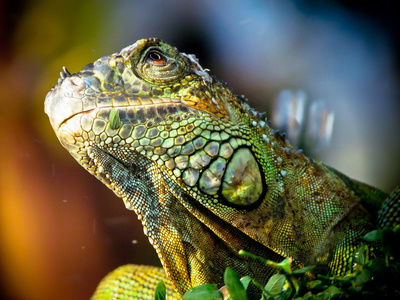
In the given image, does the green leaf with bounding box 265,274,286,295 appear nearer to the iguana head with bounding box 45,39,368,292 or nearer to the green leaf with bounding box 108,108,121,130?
the iguana head with bounding box 45,39,368,292

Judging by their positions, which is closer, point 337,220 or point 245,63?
point 337,220

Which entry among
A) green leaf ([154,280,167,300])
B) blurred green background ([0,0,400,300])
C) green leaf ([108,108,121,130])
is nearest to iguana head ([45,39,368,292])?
green leaf ([108,108,121,130])

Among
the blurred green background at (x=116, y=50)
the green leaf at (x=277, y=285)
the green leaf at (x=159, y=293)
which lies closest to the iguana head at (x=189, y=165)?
the green leaf at (x=159, y=293)

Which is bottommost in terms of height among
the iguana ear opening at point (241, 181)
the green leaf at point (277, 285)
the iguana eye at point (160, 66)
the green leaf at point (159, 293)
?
the green leaf at point (159, 293)

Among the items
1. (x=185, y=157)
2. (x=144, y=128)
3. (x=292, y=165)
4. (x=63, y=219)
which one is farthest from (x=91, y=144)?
(x=63, y=219)

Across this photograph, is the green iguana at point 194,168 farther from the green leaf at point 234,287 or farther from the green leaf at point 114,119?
the green leaf at point 234,287

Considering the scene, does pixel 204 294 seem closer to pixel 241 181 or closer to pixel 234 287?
pixel 234 287

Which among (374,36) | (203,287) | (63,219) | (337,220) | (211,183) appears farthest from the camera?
(63,219)

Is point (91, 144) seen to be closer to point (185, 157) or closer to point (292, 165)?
point (185, 157)
